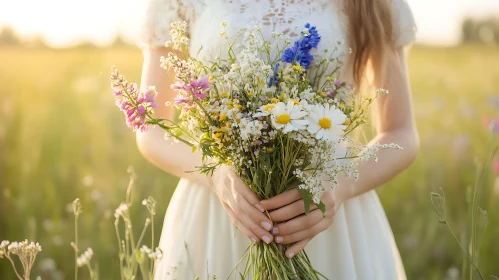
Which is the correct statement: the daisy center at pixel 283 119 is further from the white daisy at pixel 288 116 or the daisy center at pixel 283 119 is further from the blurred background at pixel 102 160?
the blurred background at pixel 102 160

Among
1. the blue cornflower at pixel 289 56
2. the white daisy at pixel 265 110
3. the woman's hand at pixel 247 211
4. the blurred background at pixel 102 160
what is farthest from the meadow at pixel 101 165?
the white daisy at pixel 265 110

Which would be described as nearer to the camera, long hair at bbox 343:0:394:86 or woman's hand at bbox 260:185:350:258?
woman's hand at bbox 260:185:350:258

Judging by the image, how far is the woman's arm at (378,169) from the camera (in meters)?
1.30

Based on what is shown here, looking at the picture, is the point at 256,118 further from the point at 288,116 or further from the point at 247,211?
the point at 247,211

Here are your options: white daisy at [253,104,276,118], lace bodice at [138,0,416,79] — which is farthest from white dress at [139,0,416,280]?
A: white daisy at [253,104,276,118]

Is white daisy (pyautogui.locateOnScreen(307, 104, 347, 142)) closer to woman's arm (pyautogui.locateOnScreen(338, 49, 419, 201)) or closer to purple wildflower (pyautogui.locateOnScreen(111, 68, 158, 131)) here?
purple wildflower (pyautogui.locateOnScreen(111, 68, 158, 131))

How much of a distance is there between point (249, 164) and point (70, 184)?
2801 millimetres

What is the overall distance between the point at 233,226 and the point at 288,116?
593mm

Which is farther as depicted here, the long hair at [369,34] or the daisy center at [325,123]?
the long hair at [369,34]

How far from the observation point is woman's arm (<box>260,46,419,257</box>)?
1.30 meters

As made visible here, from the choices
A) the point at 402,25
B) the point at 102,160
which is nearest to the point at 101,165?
the point at 102,160

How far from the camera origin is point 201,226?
1.62 meters

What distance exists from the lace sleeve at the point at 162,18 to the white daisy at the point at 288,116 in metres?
0.72

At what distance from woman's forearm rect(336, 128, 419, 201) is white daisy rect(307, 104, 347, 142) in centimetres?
43
